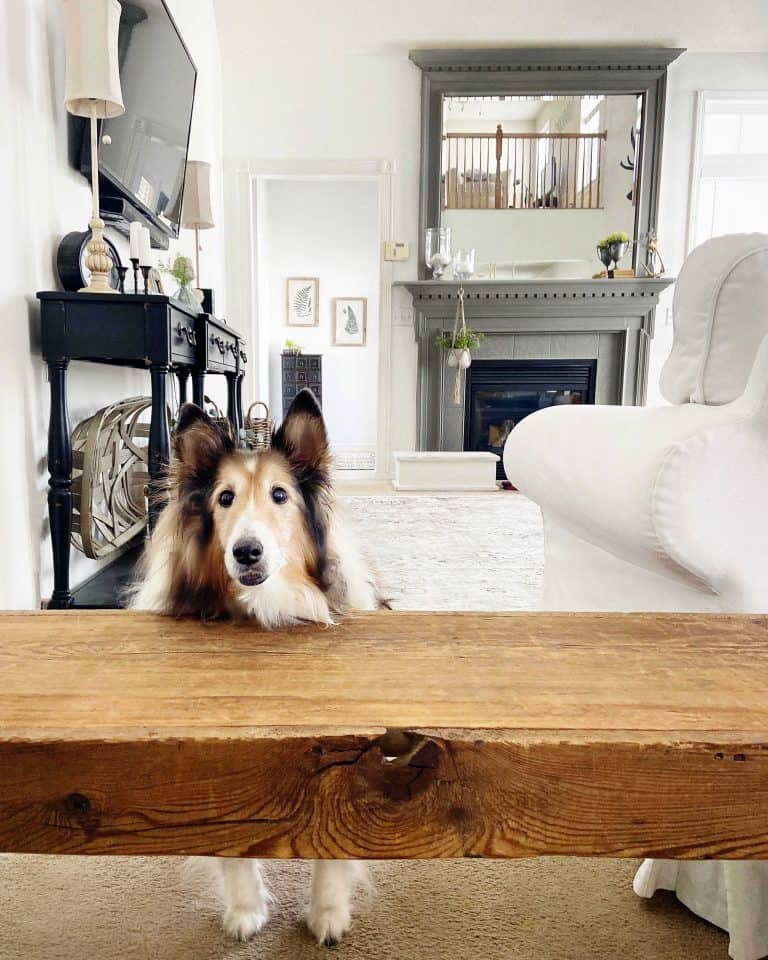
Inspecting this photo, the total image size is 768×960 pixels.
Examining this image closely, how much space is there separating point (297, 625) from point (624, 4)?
5828 mm

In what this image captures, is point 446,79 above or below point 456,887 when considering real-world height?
above

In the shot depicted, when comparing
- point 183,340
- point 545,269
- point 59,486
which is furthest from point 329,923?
point 545,269

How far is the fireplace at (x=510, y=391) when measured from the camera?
5.51m

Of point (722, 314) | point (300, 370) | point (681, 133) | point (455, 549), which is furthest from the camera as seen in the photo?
point (300, 370)

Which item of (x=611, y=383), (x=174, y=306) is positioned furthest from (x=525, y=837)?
(x=611, y=383)

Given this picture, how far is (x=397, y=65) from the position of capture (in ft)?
17.1

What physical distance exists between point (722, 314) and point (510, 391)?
4.73 metres

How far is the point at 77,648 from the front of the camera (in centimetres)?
71

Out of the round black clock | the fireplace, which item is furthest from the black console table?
the fireplace

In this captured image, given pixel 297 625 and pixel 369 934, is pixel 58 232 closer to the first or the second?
pixel 297 625

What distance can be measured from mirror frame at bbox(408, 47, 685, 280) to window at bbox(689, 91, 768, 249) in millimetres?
421

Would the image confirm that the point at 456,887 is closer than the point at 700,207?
Yes

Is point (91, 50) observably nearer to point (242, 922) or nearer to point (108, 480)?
point (108, 480)

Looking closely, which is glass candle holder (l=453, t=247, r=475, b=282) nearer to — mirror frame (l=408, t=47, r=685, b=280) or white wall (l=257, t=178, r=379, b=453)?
mirror frame (l=408, t=47, r=685, b=280)
